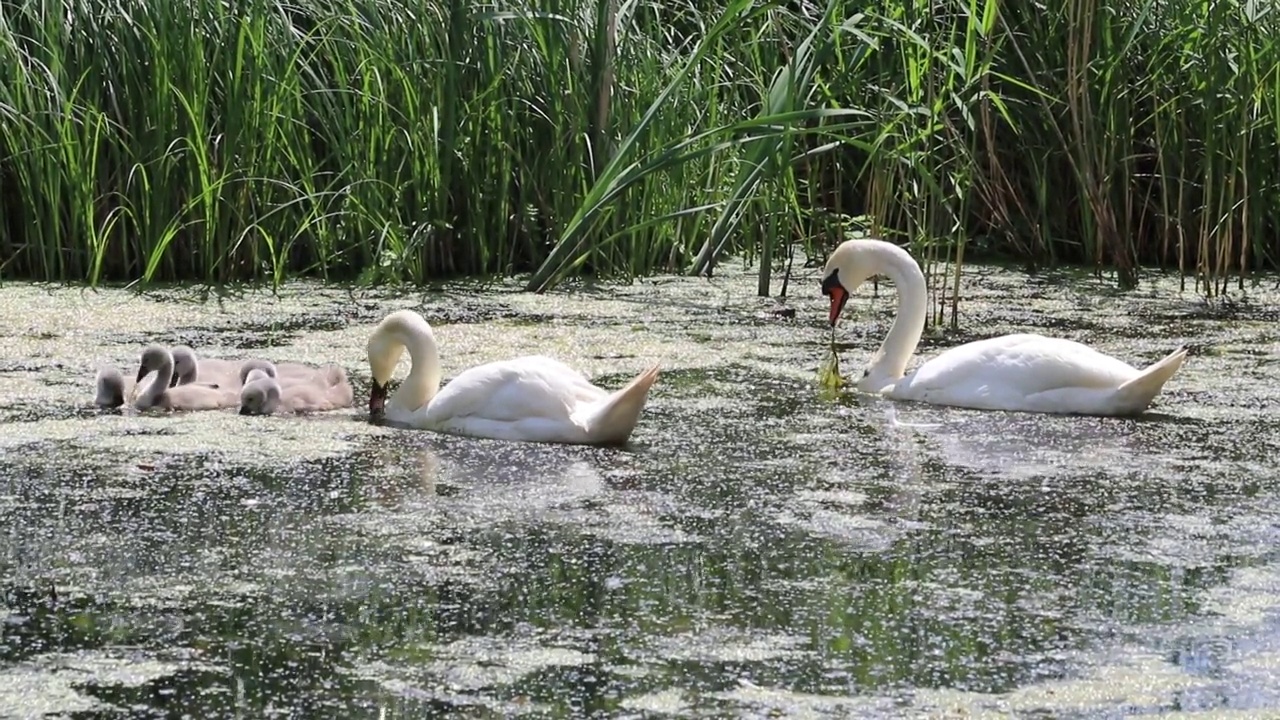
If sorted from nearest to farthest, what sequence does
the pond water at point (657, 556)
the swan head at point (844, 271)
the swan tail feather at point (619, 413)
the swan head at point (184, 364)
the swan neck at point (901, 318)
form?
the pond water at point (657, 556)
the swan tail feather at point (619, 413)
the swan head at point (184, 364)
the swan neck at point (901, 318)
the swan head at point (844, 271)

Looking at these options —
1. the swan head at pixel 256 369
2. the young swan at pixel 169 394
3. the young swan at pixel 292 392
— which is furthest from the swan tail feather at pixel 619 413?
the young swan at pixel 169 394

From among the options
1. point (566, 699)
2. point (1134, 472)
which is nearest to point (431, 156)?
point (1134, 472)

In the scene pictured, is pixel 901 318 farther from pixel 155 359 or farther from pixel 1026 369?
pixel 155 359

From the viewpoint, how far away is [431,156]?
6512 mm

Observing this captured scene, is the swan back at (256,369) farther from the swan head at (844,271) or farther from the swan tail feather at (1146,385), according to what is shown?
the swan tail feather at (1146,385)

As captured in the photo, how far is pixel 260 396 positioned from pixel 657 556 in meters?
1.51

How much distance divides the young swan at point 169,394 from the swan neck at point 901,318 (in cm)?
155

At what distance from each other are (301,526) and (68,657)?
0.80 m

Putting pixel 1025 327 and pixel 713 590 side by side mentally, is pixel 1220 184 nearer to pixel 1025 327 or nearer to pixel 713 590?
pixel 1025 327

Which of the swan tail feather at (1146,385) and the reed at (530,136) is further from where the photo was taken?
the reed at (530,136)

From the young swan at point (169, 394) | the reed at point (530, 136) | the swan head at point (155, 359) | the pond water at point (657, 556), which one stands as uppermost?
Answer: the reed at point (530, 136)

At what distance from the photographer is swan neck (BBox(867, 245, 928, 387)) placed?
484 centimetres

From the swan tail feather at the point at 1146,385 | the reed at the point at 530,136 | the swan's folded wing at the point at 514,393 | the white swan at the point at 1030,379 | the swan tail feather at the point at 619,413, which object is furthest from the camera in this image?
the reed at the point at 530,136

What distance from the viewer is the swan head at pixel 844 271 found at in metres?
5.08
